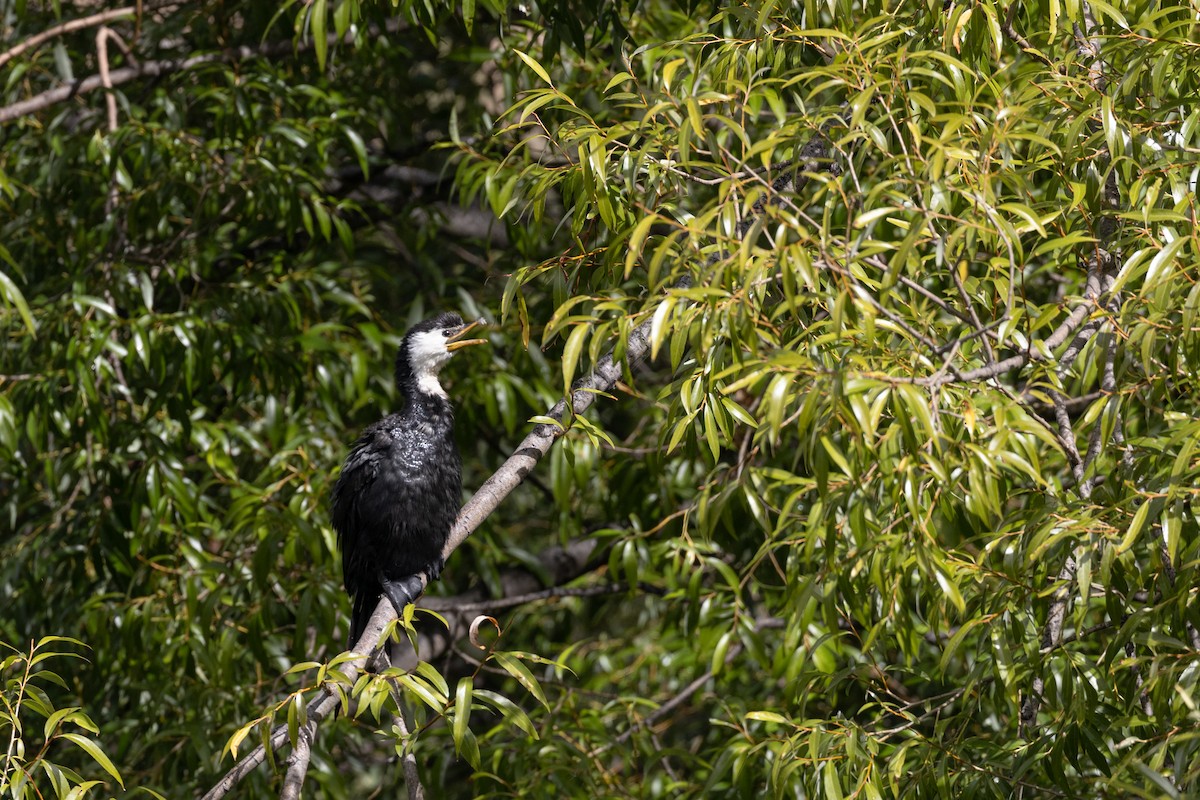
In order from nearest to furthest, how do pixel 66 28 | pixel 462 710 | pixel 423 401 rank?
pixel 462 710 < pixel 423 401 < pixel 66 28

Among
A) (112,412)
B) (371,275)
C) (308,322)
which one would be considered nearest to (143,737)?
(112,412)

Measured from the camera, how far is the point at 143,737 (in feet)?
11.0

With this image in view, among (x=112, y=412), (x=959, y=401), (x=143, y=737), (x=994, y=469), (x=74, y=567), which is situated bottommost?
(x=143, y=737)

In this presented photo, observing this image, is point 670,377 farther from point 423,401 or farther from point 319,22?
point 319,22

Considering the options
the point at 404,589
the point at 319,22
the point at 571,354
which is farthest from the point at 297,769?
the point at 319,22

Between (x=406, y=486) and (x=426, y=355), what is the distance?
362 millimetres

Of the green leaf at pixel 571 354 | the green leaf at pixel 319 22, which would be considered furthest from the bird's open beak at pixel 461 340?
the green leaf at pixel 571 354

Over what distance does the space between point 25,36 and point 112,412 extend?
1.40 m

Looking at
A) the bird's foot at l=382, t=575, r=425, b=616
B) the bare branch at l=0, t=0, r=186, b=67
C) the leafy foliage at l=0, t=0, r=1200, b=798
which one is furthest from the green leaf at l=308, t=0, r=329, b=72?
the bird's foot at l=382, t=575, r=425, b=616

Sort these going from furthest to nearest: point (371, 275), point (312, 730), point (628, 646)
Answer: point (628, 646)
point (371, 275)
point (312, 730)

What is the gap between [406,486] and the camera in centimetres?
322

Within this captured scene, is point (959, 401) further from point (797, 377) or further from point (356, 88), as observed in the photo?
point (356, 88)

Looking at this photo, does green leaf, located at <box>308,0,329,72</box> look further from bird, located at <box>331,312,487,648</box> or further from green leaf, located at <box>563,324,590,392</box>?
green leaf, located at <box>563,324,590,392</box>

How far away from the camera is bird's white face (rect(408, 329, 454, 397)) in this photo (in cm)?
328
